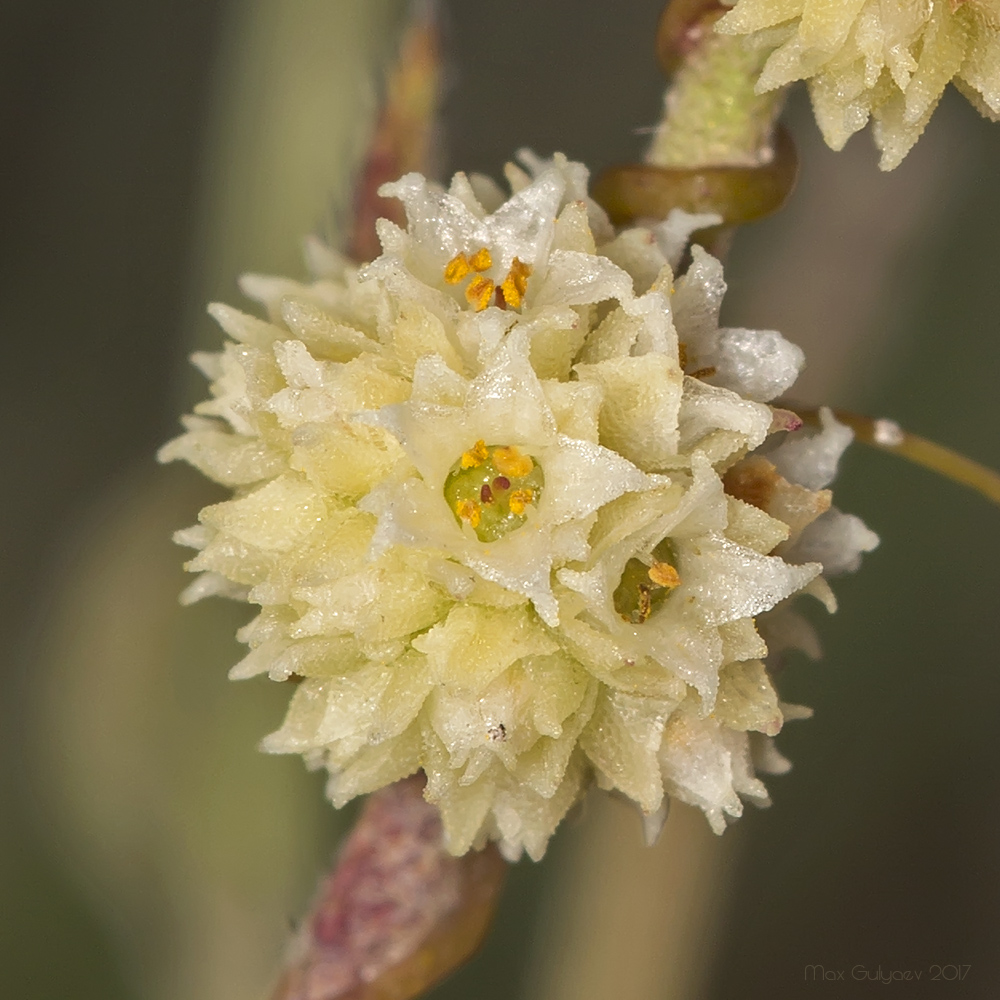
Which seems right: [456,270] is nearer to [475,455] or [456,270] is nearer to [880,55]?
[475,455]

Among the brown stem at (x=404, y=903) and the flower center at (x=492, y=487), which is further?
the brown stem at (x=404, y=903)

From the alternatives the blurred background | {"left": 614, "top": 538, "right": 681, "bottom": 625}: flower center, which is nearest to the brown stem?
the blurred background

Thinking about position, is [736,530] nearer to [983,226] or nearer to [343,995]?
[343,995]

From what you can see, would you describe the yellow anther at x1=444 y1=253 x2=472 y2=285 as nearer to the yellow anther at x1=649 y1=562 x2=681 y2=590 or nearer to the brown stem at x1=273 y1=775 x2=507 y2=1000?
the yellow anther at x1=649 y1=562 x2=681 y2=590

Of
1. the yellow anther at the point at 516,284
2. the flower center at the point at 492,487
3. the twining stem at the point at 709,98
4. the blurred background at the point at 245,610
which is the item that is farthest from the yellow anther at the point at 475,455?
the blurred background at the point at 245,610

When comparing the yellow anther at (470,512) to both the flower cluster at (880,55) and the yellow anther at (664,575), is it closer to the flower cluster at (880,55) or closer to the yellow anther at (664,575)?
the yellow anther at (664,575)

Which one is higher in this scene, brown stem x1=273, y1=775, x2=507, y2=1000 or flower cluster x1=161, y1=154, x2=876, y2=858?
flower cluster x1=161, y1=154, x2=876, y2=858

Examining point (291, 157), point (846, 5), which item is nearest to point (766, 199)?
point (846, 5)
